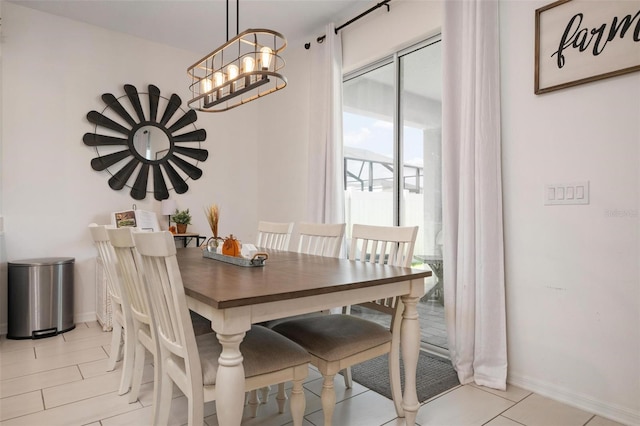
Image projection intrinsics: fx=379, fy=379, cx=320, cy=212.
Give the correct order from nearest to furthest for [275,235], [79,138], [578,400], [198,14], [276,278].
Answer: [276,278] → [578,400] → [275,235] → [198,14] → [79,138]

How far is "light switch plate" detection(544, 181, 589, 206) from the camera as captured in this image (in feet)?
6.53

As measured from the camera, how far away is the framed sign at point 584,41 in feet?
5.99

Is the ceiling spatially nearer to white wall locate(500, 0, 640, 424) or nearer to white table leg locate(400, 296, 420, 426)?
white wall locate(500, 0, 640, 424)

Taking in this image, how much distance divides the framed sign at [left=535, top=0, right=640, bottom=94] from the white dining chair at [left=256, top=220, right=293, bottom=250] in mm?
1872

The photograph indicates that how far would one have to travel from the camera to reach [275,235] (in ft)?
9.92

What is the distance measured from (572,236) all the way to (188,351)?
78.0 inches

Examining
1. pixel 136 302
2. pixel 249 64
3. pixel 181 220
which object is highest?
pixel 249 64

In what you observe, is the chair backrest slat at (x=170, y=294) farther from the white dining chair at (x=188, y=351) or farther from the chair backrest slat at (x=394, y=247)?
the chair backrest slat at (x=394, y=247)

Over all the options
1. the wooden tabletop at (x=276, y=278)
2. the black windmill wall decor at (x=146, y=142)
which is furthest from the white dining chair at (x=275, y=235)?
the black windmill wall decor at (x=146, y=142)

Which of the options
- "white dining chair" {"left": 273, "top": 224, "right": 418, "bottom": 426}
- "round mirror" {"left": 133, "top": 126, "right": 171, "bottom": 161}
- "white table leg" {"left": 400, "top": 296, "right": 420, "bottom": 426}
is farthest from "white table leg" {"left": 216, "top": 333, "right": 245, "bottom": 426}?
"round mirror" {"left": 133, "top": 126, "right": 171, "bottom": 161}

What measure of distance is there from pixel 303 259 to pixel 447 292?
1.00 meters

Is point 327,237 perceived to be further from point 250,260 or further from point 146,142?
point 146,142

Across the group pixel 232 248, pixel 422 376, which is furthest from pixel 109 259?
pixel 422 376

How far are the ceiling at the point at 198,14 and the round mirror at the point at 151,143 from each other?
972 mm
